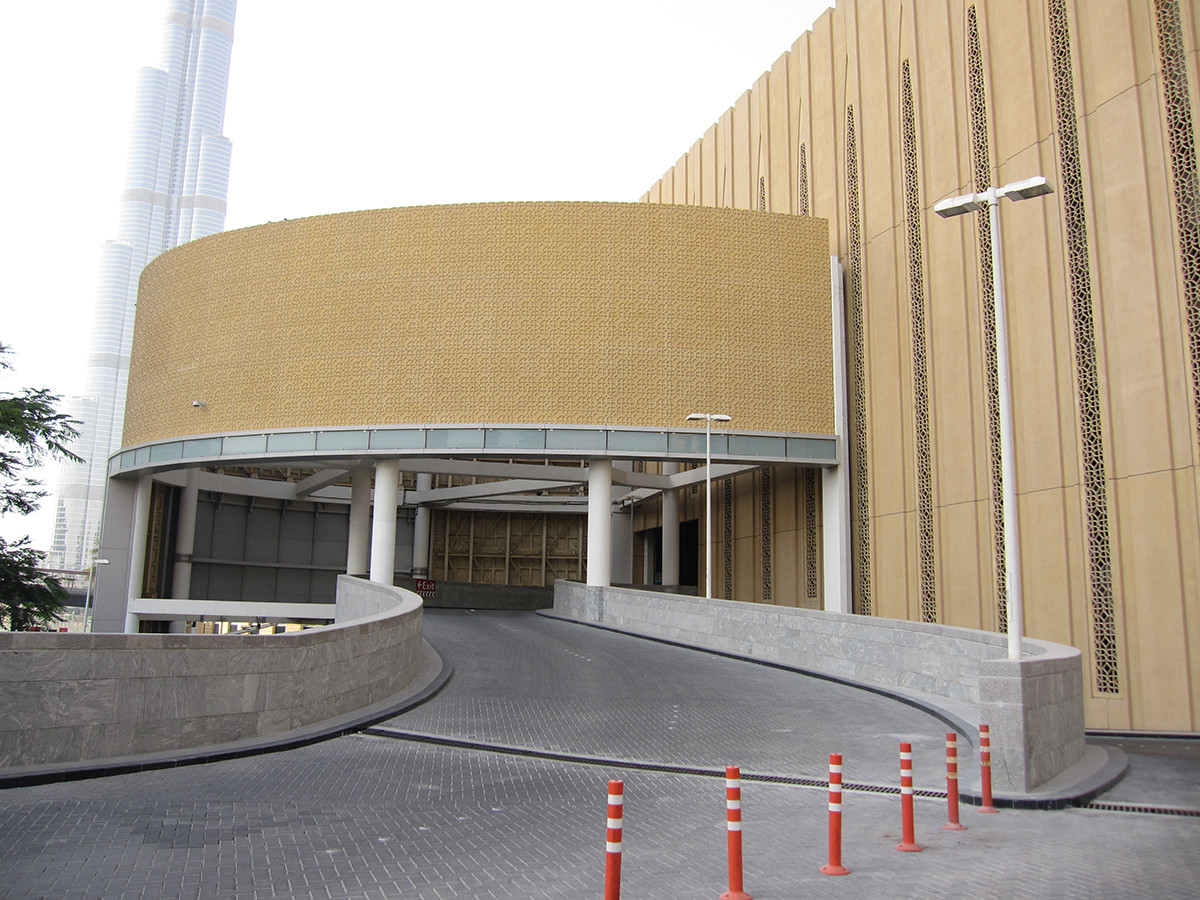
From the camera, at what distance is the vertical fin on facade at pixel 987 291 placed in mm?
22266

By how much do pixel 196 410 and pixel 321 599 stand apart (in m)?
21.3

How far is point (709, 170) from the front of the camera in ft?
136

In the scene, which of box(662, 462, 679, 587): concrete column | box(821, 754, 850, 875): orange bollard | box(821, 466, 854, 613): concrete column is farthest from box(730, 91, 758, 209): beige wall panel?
box(821, 754, 850, 875): orange bollard

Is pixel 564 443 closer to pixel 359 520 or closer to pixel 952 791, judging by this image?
pixel 359 520

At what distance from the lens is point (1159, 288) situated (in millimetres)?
17891

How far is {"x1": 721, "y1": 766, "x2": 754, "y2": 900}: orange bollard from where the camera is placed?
581cm

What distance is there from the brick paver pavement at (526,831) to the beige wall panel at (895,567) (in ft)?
44.8

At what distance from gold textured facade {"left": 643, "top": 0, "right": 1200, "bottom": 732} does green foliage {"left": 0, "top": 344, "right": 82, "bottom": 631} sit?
77.4ft

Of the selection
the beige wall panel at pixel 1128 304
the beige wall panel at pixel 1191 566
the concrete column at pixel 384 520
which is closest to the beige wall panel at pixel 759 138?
the concrete column at pixel 384 520

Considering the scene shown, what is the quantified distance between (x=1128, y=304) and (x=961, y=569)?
25.2ft

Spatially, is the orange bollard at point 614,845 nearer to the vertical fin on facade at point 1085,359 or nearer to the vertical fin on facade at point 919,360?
the vertical fin on facade at point 1085,359

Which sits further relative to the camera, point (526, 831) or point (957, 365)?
point (957, 365)

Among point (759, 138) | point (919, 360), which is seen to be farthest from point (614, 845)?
point (759, 138)

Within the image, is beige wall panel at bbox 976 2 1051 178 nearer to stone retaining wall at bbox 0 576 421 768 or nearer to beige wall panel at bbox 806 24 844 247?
beige wall panel at bbox 806 24 844 247
